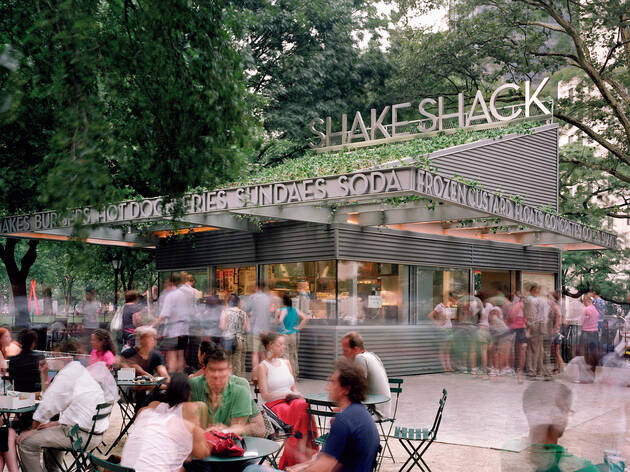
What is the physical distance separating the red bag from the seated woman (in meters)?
1.68

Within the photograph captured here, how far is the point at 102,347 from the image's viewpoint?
24.9ft

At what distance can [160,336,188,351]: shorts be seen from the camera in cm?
1273

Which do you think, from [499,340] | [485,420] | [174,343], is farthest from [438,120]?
[485,420]

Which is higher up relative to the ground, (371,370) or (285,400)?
(371,370)

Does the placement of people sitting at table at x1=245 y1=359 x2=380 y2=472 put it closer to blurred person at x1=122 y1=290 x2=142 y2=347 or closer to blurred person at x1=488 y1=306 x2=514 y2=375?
blurred person at x1=122 y1=290 x2=142 y2=347

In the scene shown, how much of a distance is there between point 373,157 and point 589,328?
634cm

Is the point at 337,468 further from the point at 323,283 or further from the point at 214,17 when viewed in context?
the point at 323,283

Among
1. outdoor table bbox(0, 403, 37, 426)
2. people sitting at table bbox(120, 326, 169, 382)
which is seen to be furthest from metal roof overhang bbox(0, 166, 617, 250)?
outdoor table bbox(0, 403, 37, 426)

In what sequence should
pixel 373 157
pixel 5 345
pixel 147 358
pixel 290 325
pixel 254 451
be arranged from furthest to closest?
pixel 373 157, pixel 290 325, pixel 5 345, pixel 147 358, pixel 254 451

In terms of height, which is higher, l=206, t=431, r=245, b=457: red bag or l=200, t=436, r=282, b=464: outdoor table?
l=206, t=431, r=245, b=457: red bag

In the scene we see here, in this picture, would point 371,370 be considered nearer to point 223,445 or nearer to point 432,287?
point 223,445

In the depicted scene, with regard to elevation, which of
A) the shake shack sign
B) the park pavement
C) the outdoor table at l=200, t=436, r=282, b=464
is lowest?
the park pavement

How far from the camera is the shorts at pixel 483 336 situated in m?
15.1

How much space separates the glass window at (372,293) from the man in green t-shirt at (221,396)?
855 centimetres
